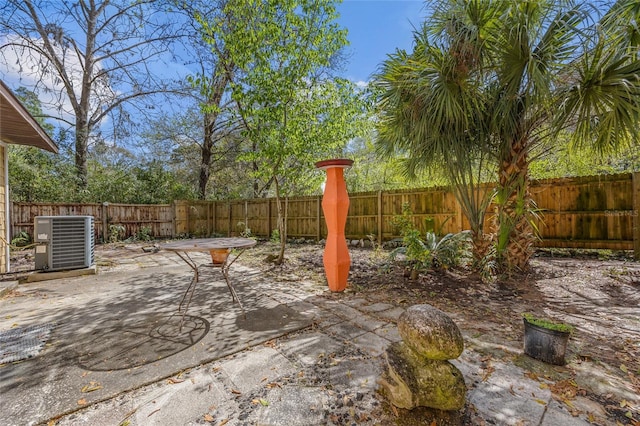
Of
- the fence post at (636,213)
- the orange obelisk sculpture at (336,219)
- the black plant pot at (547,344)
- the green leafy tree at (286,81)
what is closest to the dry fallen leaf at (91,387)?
the orange obelisk sculpture at (336,219)

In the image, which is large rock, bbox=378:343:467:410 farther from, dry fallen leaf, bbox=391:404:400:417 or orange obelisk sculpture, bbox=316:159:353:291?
orange obelisk sculpture, bbox=316:159:353:291

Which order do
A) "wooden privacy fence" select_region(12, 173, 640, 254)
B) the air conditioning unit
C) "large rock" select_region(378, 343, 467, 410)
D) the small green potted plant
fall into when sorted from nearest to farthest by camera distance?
"large rock" select_region(378, 343, 467, 410)
the small green potted plant
the air conditioning unit
"wooden privacy fence" select_region(12, 173, 640, 254)

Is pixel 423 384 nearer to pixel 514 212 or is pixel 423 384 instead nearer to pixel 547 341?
pixel 547 341

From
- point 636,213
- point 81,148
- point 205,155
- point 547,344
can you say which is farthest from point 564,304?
point 81,148

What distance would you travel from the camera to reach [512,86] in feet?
10.0

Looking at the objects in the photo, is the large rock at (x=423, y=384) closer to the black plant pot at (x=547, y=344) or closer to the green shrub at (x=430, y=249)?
the black plant pot at (x=547, y=344)

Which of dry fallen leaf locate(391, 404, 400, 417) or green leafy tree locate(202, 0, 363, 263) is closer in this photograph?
dry fallen leaf locate(391, 404, 400, 417)

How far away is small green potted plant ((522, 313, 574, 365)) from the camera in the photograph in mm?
1729

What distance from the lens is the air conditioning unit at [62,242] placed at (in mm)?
4164

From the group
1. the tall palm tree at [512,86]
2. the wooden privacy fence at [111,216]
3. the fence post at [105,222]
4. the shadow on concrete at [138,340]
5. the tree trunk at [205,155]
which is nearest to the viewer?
the shadow on concrete at [138,340]

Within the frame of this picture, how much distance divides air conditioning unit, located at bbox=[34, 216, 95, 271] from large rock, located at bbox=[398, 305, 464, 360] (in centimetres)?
544

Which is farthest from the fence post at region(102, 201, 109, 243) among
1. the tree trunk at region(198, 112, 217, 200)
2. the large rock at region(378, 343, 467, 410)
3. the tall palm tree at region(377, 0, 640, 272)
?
the large rock at region(378, 343, 467, 410)

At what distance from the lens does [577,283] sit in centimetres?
349

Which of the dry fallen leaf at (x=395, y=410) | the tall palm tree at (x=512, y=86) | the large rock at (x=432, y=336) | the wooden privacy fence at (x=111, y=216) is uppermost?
the tall palm tree at (x=512, y=86)
